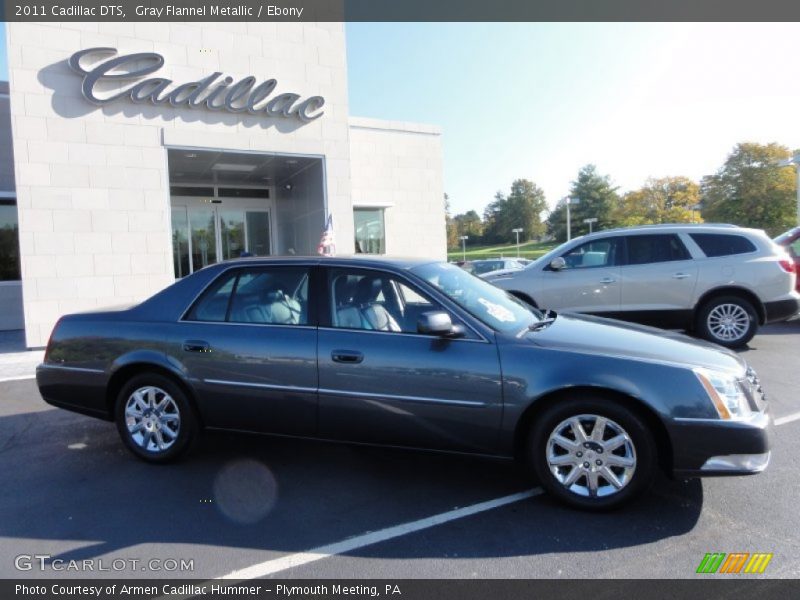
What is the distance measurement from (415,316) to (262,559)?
172 centimetres

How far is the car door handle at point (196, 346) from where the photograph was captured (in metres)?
4.02

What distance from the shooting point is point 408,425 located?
3572 mm

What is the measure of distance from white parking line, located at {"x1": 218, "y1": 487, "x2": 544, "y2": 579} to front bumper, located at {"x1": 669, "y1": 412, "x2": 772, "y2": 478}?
0.94 metres

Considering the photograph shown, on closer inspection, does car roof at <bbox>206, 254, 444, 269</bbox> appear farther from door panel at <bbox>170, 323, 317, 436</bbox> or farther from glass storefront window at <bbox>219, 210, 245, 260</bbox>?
glass storefront window at <bbox>219, 210, 245, 260</bbox>

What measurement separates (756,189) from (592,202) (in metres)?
34.7

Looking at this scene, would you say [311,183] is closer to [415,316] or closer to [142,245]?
[142,245]

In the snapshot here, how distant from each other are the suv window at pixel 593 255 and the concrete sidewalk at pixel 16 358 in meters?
8.28

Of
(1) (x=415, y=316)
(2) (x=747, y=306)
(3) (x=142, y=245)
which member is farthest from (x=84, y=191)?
(2) (x=747, y=306)

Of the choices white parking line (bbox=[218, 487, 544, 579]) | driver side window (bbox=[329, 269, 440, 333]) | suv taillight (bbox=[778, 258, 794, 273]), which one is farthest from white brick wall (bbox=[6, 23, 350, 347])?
suv taillight (bbox=[778, 258, 794, 273])

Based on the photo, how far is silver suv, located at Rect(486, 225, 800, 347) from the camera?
7.84 metres

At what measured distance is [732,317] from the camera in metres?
7.99

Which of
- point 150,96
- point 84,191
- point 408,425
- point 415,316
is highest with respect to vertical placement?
point 150,96
